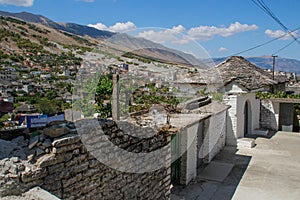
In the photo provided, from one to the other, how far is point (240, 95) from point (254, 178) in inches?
218

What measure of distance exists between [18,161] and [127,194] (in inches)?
82.5

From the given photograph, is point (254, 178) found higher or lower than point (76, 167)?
lower

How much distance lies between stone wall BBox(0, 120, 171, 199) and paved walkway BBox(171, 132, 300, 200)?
289 centimetres

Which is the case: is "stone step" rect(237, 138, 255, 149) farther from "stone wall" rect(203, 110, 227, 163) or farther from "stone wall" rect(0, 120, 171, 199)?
"stone wall" rect(0, 120, 171, 199)

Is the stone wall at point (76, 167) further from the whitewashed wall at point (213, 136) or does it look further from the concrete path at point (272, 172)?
the whitewashed wall at point (213, 136)

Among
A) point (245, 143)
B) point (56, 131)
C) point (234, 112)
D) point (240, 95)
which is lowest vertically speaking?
point (245, 143)

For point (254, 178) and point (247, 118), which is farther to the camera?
point (247, 118)

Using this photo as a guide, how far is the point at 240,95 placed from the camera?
42.5ft

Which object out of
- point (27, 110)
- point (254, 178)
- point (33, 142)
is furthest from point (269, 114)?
point (33, 142)

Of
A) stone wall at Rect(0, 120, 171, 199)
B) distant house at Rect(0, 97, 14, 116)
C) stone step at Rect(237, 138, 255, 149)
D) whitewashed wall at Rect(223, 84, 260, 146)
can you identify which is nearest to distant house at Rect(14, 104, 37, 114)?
distant house at Rect(0, 97, 14, 116)

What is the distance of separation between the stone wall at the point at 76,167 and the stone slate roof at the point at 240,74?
9935mm

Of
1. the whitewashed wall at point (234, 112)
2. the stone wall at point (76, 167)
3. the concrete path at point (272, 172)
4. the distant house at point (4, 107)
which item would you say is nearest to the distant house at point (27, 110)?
the distant house at point (4, 107)

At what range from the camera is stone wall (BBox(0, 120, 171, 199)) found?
272 centimetres

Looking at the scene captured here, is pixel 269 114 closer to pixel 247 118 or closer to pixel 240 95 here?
pixel 247 118
